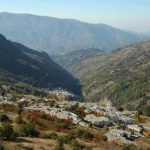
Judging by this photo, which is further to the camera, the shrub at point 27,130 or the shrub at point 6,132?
the shrub at point 27,130

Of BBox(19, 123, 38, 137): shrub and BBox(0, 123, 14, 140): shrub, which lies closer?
BBox(0, 123, 14, 140): shrub

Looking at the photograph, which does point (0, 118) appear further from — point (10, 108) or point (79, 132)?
point (10, 108)

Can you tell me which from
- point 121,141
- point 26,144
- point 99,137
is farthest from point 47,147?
point 121,141

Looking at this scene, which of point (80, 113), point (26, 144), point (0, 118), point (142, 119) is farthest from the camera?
point (142, 119)

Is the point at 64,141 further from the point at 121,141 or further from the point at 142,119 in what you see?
the point at 142,119

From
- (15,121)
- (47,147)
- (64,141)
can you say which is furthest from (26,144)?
(15,121)

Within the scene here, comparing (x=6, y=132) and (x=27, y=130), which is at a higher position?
(x=6, y=132)

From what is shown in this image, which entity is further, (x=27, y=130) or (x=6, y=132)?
(x=27, y=130)

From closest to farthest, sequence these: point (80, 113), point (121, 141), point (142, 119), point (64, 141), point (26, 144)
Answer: point (26, 144) → point (64, 141) → point (121, 141) → point (80, 113) → point (142, 119)

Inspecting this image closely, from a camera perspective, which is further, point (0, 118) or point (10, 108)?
point (10, 108)
